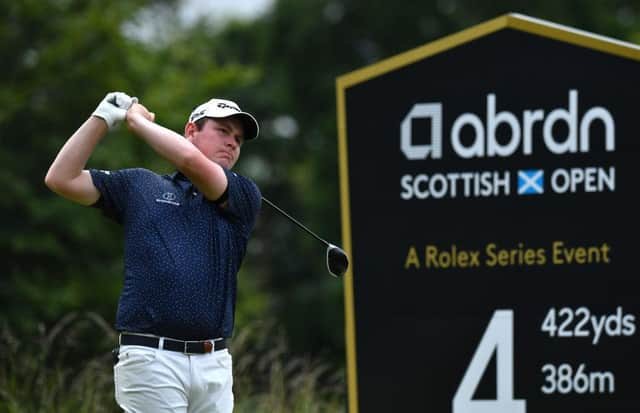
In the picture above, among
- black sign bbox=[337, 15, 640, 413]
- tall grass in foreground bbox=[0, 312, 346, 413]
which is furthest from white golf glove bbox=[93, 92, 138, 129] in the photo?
tall grass in foreground bbox=[0, 312, 346, 413]

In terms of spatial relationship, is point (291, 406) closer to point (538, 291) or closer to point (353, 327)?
point (353, 327)

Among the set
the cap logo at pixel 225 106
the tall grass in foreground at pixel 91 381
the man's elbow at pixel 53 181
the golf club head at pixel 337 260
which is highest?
the cap logo at pixel 225 106

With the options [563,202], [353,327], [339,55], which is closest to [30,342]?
[353,327]

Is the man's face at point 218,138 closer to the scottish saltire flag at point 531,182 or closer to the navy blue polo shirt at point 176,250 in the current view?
the navy blue polo shirt at point 176,250

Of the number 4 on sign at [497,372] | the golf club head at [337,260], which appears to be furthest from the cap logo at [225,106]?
the number 4 on sign at [497,372]

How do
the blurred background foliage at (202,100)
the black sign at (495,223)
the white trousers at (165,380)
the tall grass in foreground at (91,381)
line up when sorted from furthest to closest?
the blurred background foliage at (202,100) → the tall grass in foreground at (91,381) → the black sign at (495,223) → the white trousers at (165,380)

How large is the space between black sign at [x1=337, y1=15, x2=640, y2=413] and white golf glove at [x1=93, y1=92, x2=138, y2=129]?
2293 mm

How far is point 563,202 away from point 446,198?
603 mm

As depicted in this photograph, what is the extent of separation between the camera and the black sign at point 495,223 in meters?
6.40

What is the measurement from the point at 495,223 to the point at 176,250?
7.96 ft

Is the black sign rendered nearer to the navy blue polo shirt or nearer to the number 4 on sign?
the number 4 on sign

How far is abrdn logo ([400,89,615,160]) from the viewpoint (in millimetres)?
6434

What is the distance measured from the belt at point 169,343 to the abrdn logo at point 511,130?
7.82 ft

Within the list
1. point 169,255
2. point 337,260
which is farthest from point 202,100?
point 169,255
